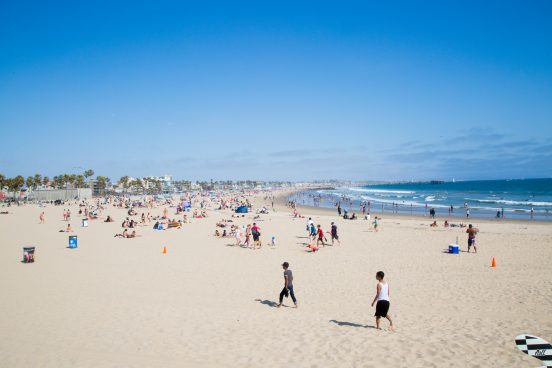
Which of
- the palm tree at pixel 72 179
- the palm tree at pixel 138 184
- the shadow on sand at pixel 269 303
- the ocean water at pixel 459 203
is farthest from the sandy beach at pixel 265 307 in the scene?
the palm tree at pixel 138 184

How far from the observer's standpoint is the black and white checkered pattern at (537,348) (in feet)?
17.2

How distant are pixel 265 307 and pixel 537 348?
225 inches

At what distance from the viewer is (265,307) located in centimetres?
898

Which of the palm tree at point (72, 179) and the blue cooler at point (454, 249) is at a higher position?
the palm tree at point (72, 179)

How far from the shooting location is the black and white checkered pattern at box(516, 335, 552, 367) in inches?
206

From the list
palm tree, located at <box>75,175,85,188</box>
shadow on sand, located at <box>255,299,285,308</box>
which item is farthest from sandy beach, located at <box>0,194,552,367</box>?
palm tree, located at <box>75,175,85,188</box>

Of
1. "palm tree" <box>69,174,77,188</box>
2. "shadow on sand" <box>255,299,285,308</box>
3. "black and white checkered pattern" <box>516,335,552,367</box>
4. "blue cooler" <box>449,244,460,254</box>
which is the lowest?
"shadow on sand" <box>255,299,285,308</box>

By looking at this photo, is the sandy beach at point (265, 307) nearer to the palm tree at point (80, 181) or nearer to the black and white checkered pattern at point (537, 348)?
the black and white checkered pattern at point (537, 348)

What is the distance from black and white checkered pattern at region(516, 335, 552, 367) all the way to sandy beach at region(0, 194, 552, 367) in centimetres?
41

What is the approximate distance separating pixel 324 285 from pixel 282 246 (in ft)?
25.1

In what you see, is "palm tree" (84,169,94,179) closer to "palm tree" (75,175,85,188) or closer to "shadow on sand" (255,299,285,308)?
"palm tree" (75,175,85,188)

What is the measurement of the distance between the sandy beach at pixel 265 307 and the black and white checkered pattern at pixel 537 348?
409mm

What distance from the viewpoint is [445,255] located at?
1595 cm

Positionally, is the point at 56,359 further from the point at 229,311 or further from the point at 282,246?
the point at 282,246
